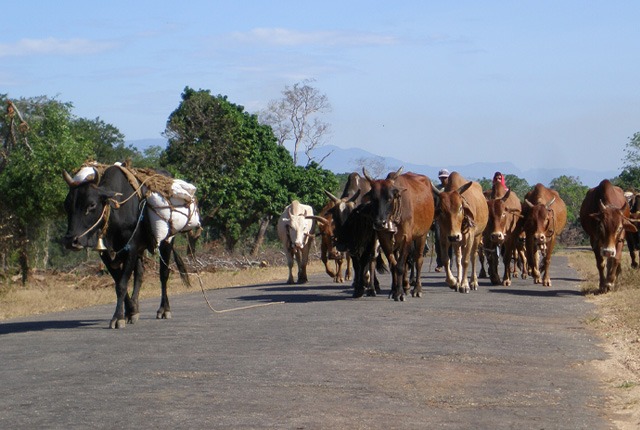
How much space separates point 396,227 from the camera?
18188mm

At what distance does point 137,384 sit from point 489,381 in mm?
3112

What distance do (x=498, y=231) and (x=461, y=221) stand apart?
274 centimetres

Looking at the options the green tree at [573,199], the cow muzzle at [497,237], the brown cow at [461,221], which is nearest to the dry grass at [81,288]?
the brown cow at [461,221]

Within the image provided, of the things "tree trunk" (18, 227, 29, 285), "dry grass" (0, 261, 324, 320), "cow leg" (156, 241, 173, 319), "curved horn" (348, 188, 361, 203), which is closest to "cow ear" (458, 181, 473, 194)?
"curved horn" (348, 188, 361, 203)

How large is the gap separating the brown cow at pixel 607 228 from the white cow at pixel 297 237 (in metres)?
6.09

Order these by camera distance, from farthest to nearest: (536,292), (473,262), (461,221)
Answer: (473,262) < (536,292) < (461,221)

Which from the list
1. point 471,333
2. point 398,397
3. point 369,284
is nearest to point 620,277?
point 369,284

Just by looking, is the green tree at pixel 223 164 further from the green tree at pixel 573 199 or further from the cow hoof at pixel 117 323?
the green tree at pixel 573 199

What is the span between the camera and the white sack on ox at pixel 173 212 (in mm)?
15102

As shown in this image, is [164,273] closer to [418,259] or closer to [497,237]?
[418,259]

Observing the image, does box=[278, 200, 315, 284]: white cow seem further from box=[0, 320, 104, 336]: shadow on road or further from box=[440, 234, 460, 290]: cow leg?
box=[0, 320, 104, 336]: shadow on road

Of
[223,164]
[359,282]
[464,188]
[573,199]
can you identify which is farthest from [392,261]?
[573,199]

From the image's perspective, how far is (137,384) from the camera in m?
9.62

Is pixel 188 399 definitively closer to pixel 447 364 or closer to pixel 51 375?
pixel 51 375
